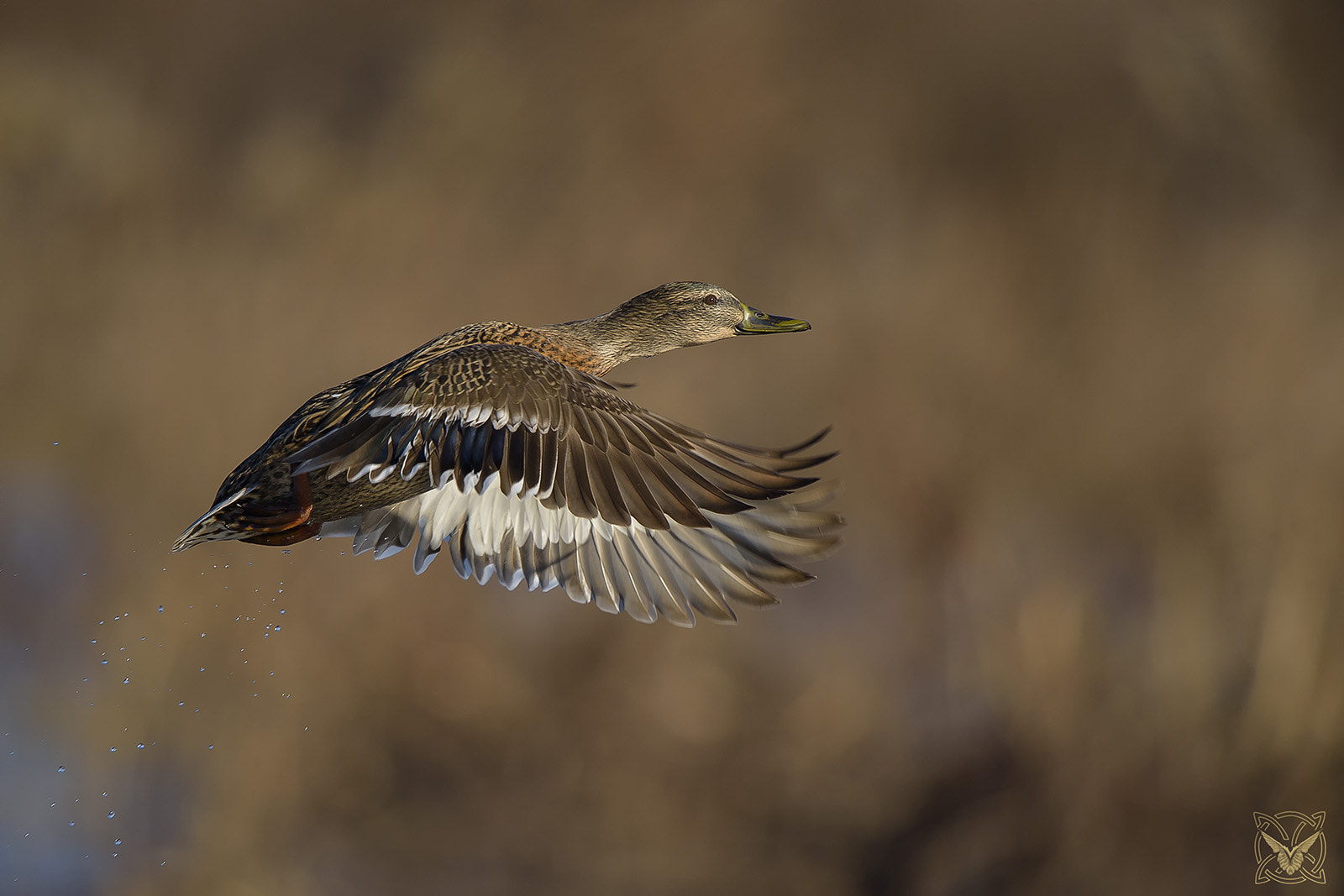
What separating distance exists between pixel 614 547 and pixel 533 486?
375 millimetres

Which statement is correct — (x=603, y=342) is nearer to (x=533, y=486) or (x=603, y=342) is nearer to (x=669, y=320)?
(x=669, y=320)

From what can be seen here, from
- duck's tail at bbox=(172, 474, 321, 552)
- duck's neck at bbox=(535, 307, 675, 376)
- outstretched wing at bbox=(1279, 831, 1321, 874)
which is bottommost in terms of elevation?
outstretched wing at bbox=(1279, 831, 1321, 874)

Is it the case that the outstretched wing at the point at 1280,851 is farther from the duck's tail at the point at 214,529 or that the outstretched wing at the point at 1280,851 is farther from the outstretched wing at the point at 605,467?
the duck's tail at the point at 214,529

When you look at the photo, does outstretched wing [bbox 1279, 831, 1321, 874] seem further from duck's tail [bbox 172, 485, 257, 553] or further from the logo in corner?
duck's tail [bbox 172, 485, 257, 553]

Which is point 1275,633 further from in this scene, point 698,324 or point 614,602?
point 614,602

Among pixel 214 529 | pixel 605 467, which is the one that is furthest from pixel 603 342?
pixel 214 529

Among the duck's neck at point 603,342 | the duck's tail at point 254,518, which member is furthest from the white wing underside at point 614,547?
the duck's neck at point 603,342

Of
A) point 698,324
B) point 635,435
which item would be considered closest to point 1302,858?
point 698,324

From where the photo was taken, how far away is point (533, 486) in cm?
134

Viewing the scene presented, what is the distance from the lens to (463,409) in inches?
54.4

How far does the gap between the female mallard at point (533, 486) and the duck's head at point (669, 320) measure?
5.8 inches

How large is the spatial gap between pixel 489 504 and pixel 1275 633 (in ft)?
11.5

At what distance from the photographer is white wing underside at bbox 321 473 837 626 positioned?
1.45m

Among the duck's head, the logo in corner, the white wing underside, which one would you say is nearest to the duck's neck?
the duck's head
